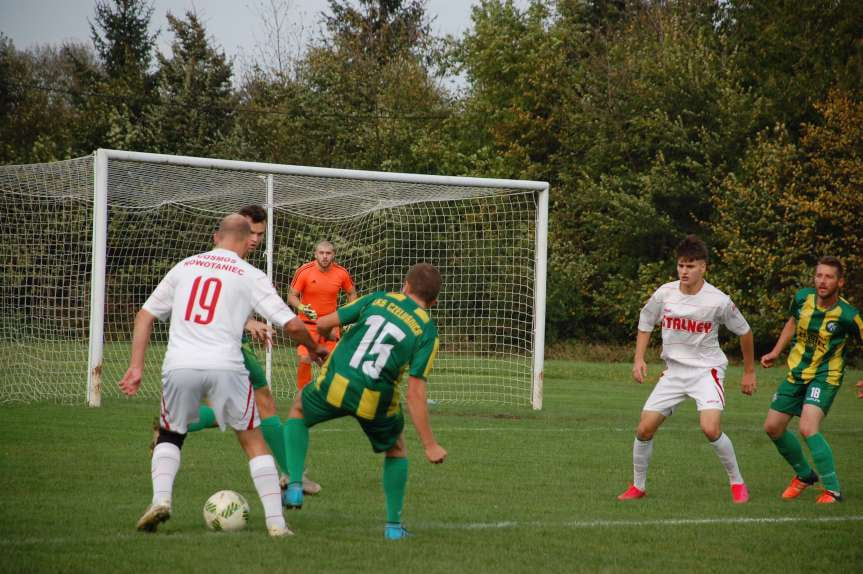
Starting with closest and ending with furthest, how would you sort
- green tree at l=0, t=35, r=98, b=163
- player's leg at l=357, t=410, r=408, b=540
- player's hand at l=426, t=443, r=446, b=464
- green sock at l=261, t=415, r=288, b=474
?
player's hand at l=426, t=443, r=446, b=464, player's leg at l=357, t=410, r=408, b=540, green sock at l=261, t=415, r=288, b=474, green tree at l=0, t=35, r=98, b=163

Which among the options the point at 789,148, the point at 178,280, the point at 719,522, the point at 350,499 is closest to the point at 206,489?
the point at 350,499

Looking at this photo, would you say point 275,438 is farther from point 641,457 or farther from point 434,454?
point 641,457

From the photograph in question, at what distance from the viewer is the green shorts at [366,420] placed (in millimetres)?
6023

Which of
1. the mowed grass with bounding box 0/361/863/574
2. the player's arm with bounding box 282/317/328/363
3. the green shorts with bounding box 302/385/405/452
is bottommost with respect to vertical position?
the mowed grass with bounding box 0/361/863/574

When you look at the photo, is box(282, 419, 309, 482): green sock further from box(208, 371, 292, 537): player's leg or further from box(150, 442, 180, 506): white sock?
box(150, 442, 180, 506): white sock

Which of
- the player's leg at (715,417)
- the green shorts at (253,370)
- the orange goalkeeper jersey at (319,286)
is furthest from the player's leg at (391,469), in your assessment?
the orange goalkeeper jersey at (319,286)

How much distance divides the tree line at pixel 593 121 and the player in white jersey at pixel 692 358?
21786mm

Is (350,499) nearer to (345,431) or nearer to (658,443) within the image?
(345,431)

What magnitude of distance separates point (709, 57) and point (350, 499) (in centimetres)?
2752

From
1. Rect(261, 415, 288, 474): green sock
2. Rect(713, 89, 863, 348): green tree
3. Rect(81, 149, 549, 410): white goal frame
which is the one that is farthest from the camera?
Rect(713, 89, 863, 348): green tree

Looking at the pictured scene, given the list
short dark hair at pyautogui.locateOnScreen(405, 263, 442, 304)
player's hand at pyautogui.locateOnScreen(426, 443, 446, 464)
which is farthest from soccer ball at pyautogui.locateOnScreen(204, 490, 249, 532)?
short dark hair at pyautogui.locateOnScreen(405, 263, 442, 304)

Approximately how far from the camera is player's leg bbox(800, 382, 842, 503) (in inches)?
313

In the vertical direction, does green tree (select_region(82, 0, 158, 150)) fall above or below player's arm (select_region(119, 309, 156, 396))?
above

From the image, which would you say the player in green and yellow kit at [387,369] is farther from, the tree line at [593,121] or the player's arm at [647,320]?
the tree line at [593,121]
